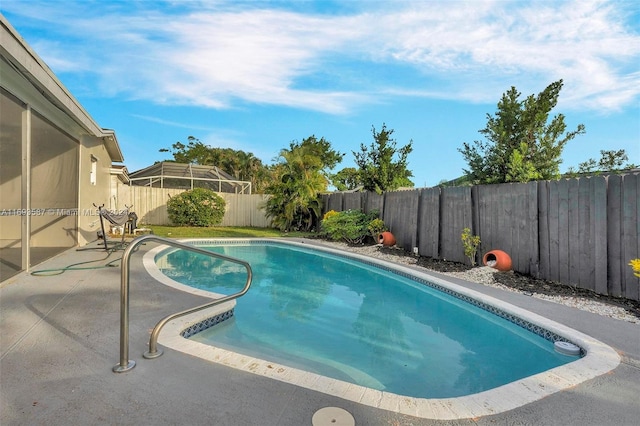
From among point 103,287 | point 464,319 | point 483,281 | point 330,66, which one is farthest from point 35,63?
point 330,66

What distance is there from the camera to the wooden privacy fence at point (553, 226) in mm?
4703

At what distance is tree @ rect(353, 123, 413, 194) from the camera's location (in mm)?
11539

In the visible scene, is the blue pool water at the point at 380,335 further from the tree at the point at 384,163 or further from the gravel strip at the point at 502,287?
the tree at the point at 384,163

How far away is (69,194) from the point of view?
302 inches

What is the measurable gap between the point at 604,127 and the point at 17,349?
1418cm

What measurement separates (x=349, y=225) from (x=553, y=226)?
6.58 metres

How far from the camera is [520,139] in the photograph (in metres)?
9.17

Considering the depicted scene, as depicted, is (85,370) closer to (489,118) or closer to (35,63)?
(35,63)

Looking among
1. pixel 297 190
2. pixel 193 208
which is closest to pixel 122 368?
pixel 297 190

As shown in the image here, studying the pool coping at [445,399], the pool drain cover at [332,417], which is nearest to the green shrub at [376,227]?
the pool coping at [445,399]

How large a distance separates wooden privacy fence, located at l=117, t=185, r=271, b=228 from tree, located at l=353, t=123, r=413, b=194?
748cm

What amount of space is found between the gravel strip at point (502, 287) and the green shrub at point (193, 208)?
29.2ft

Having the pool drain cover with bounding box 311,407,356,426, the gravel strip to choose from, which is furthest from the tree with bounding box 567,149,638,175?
the pool drain cover with bounding box 311,407,356,426

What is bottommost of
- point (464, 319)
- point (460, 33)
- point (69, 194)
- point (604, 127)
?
point (464, 319)
